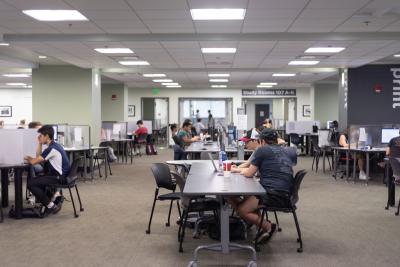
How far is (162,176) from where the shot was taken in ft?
17.9

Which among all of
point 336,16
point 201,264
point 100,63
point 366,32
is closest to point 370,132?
point 366,32

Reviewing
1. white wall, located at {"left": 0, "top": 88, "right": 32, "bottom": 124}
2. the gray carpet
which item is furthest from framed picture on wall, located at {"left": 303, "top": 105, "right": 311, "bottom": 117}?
the gray carpet

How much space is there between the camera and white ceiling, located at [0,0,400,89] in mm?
6250

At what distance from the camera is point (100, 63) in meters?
11.8

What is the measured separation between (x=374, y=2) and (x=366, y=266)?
3377 millimetres

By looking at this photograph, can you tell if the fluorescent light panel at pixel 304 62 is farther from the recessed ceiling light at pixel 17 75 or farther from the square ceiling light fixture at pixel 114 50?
the recessed ceiling light at pixel 17 75

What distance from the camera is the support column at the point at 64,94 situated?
42.0 ft

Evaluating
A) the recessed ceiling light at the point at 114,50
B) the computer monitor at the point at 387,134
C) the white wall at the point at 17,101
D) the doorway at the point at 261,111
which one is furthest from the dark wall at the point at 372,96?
the doorway at the point at 261,111

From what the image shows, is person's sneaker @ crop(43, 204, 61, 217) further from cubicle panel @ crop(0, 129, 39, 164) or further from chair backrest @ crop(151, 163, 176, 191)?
chair backrest @ crop(151, 163, 176, 191)

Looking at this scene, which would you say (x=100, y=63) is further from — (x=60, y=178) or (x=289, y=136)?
(x=289, y=136)

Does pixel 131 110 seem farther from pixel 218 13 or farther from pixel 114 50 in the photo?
pixel 218 13

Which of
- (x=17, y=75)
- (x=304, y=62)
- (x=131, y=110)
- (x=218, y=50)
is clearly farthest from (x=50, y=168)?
(x=131, y=110)

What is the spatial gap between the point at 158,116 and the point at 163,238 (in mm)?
20391

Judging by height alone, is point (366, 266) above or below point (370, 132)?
below
